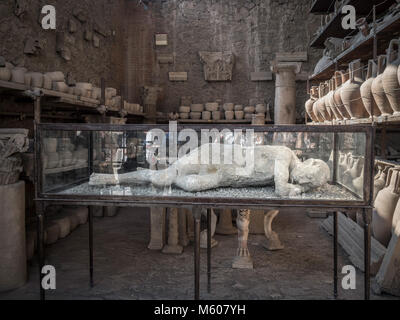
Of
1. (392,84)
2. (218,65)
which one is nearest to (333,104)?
(392,84)

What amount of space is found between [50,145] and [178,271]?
2.24 meters

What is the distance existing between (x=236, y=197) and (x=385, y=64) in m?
2.68

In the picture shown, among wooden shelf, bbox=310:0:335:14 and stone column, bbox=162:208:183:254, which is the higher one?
wooden shelf, bbox=310:0:335:14

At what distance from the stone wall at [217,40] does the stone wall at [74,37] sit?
0.93 meters

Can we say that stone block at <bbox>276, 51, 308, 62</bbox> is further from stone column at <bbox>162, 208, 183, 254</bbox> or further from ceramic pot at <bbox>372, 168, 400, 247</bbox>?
stone column at <bbox>162, 208, 183, 254</bbox>

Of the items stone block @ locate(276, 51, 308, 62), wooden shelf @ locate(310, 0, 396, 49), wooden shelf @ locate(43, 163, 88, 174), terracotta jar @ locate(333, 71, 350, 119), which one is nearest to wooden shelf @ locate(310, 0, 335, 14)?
wooden shelf @ locate(310, 0, 396, 49)

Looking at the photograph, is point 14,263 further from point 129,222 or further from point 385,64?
point 385,64

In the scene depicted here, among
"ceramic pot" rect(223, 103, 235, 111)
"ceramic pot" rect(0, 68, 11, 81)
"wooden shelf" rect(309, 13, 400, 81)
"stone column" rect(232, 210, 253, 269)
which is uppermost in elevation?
"wooden shelf" rect(309, 13, 400, 81)

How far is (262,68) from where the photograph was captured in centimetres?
1149

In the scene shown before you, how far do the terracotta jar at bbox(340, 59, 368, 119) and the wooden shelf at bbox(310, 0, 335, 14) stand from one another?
3.15 m

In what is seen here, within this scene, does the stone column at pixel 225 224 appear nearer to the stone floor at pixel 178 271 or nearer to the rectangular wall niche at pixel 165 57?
the stone floor at pixel 178 271

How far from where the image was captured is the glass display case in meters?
2.77

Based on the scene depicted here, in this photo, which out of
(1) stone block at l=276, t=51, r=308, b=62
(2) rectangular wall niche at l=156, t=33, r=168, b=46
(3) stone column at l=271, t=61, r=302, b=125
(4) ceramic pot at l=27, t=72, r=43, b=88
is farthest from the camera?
(2) rectangular wall niche at l=156, t=33, r=168, b=46

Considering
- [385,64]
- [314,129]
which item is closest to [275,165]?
[314,129]
